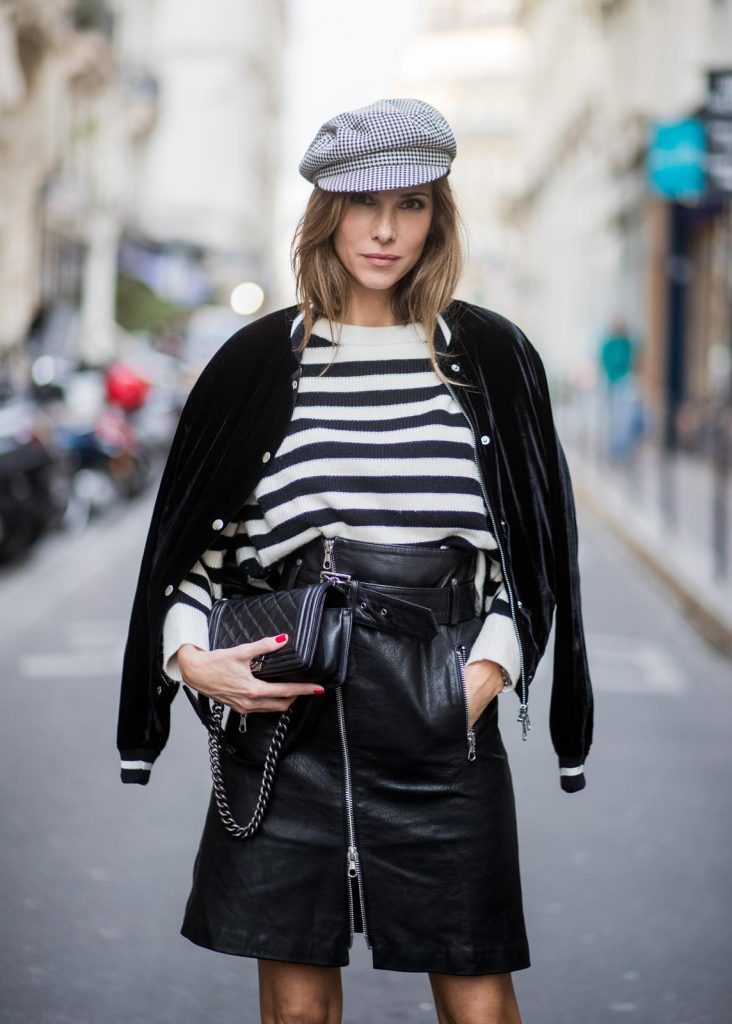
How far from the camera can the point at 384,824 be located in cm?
246

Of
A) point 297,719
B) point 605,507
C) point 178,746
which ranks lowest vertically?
point 605,507

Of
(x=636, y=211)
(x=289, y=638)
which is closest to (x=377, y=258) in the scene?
(x=289, y=638)

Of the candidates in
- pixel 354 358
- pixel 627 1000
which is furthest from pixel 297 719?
pixel 627 1000

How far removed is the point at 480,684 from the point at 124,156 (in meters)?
45.6

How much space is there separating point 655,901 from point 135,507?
493 inches

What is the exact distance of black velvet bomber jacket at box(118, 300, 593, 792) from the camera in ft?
8.30

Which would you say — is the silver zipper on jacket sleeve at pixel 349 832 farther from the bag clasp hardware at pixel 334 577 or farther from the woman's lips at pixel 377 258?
the woman's lips at pixel 377 258

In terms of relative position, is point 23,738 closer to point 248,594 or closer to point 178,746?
point 178,746

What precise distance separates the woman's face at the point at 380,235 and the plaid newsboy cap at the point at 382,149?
0.16 feet

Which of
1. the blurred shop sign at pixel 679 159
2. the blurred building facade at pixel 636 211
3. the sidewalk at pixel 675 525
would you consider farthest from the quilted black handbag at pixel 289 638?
the blurred shop sign at pixel 679 159

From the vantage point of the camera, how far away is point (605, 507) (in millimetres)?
17266

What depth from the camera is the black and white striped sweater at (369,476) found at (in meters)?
2.47

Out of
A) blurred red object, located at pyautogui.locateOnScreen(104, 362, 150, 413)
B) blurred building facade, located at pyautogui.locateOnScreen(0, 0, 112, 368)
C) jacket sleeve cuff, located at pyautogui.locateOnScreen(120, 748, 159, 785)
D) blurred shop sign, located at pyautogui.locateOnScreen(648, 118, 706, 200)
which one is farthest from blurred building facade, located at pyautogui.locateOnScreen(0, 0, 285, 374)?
jacket sleeve cuff, located at pyautogui.locateOnScreen(120, 748, 159, 785)

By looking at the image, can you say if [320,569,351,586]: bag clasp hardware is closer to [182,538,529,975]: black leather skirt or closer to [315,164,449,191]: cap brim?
[182,538,529,975]: black leather skirt
